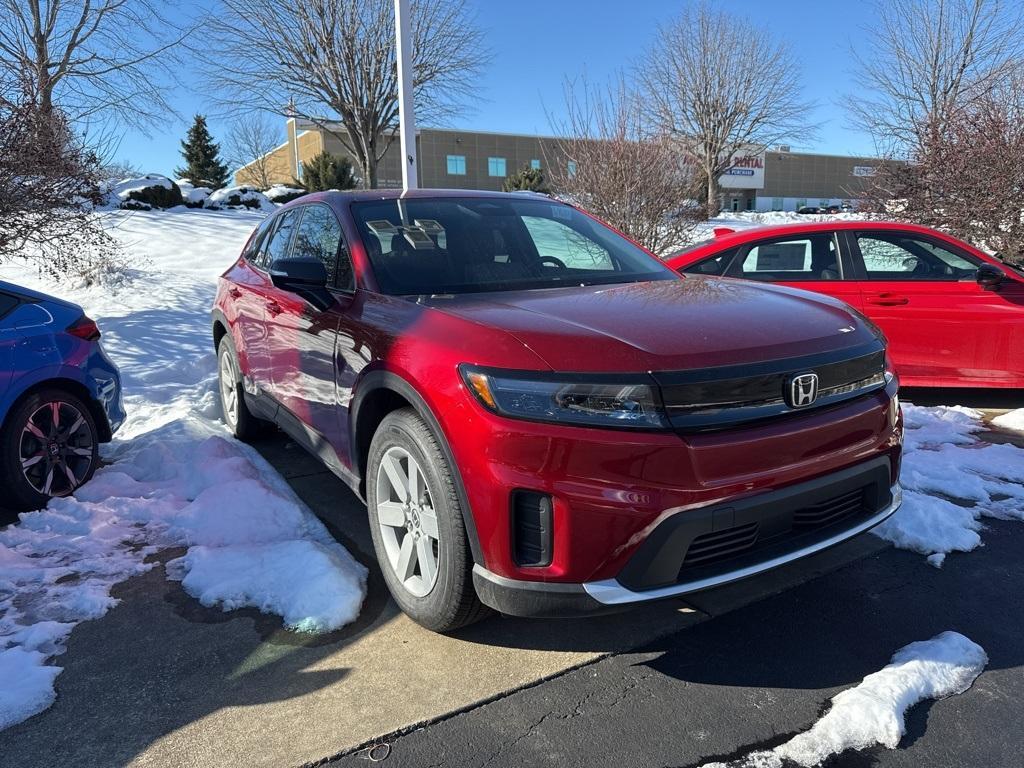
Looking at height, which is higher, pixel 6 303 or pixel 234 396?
pixel 6 303

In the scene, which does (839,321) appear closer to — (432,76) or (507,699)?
(507,699)

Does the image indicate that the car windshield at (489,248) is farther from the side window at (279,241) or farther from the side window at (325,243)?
the side window at (279,241)

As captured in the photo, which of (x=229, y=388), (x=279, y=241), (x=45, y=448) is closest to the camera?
(x=45, y=448)

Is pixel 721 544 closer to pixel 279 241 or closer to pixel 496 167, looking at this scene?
pixel 279 241

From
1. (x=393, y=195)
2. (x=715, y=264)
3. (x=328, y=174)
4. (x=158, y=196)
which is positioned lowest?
(x=715, y=264)

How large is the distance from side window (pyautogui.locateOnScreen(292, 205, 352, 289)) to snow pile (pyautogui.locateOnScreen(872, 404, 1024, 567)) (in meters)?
2.66

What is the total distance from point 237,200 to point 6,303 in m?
18.6

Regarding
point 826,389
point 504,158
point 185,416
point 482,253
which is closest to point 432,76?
point 185,416

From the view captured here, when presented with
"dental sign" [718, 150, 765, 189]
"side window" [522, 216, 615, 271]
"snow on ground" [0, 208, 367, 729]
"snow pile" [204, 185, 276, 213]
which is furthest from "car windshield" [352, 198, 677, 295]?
"dental sign" [718, 150, 765, 189]

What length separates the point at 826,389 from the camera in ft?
8.21

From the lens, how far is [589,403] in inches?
86.4

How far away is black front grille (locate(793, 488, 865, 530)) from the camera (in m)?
2.46

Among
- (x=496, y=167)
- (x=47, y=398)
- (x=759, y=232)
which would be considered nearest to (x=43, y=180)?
(x=47, y=398)

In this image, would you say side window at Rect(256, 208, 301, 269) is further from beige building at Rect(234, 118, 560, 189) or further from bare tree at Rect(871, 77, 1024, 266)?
beige building at Rect(234, 118, 560, 189)
